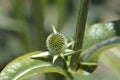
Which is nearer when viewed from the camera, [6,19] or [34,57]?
[34,57]

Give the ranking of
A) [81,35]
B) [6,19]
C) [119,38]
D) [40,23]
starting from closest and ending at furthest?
[81,35] < [119,38] < [40,23] < [6,19]

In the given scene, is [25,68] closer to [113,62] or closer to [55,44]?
[55,44]

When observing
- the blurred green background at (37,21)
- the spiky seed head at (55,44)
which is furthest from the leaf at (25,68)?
the blurred green background at (37,21)

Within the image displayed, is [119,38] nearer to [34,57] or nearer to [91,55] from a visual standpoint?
[91,55]

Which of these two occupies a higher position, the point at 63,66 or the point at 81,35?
the point at 81,35

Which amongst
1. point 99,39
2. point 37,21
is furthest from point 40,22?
point 99,39

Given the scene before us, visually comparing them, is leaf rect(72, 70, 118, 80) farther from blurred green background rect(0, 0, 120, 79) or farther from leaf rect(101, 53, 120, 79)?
blurred green background rect(0, 0, 120, 79)

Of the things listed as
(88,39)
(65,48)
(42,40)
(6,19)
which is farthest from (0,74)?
(6,19)
